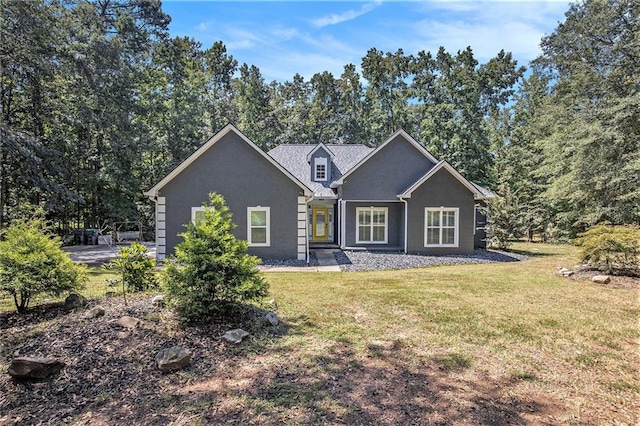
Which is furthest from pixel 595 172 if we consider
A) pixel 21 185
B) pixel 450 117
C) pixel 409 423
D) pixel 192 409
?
pixel 21 185

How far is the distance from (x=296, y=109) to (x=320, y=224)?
2148 cm

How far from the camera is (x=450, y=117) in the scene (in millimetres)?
33094

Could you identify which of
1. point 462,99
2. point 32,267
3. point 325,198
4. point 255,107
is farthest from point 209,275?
point 255,107

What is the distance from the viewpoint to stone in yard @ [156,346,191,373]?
14.1ft

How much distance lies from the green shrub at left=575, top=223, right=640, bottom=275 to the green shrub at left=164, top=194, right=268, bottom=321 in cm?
1066

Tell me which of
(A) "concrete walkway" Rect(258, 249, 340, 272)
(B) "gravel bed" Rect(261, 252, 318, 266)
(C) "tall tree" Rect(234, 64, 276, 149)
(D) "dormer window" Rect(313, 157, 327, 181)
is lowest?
(A) "concrete walkway" Rect(258, 249, 340, 272)

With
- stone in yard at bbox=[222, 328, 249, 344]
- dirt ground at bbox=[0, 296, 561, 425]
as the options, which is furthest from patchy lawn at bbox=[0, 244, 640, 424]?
stone in yard at bbox=[222, 328, 249, 344]

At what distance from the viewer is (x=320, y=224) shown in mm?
20438

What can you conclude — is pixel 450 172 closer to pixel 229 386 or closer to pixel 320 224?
pixel 320 224

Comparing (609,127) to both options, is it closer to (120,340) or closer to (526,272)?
(526,272)

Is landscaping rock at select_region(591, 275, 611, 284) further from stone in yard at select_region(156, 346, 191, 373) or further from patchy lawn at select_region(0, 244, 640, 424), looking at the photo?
stone in yard at select_region(156, 346, 191, 373)

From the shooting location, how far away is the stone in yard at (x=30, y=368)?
13.3 feet

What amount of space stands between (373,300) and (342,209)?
10430 millimetres

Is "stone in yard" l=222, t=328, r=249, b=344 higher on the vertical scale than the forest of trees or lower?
lower
